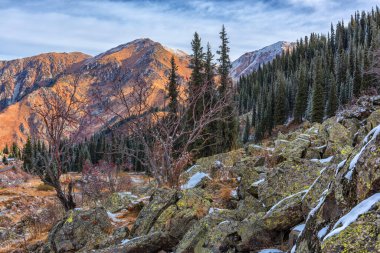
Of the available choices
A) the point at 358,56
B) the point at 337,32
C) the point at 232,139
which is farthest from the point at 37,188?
the point at 337,32

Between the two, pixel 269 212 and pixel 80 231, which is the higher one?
pixel 269 212

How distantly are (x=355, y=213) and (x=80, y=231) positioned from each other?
9.05 metres

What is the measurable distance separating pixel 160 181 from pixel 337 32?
561ft

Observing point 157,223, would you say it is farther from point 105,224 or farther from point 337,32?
point 337,32

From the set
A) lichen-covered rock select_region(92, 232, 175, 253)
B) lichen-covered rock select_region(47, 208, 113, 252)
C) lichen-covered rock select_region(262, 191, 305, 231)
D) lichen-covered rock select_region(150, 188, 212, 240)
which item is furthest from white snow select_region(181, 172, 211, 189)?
lichen-covered rock select_region(262, 191, 305, 231)

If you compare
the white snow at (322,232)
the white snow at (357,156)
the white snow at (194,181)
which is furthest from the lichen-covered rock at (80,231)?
the white snow at (357,156)

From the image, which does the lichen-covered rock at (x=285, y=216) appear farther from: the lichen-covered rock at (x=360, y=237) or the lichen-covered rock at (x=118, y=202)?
the lichen-covered rock at (x=118, y=202)

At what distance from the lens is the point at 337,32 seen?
6344 inches

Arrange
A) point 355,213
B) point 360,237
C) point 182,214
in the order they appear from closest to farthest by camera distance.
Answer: point 360,237 < point 355,213 < point 182,214

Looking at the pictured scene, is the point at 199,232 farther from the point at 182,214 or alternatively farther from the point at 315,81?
the point at 315,81

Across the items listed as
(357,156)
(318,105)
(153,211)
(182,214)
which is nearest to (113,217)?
(153,211)

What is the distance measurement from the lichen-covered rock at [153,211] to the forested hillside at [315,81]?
24797 mm

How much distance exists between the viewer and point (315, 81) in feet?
269

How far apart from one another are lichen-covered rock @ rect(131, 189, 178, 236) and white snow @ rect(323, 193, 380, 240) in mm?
6399
